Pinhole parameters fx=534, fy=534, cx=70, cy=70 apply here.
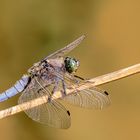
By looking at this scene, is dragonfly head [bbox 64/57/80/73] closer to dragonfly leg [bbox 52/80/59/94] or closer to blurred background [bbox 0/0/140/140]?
dragonfly leg [bbox 52/80/59/94]

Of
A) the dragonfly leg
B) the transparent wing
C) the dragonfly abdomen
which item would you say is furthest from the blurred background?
the transparent wing

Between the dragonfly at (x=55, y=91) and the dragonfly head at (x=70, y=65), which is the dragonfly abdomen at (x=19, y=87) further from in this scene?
the dragonfly head at (x=70, y=65)

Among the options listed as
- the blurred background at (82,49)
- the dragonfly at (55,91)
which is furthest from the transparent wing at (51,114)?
the blurred background at (82,49)

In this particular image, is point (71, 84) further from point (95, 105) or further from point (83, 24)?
point (83, 24)

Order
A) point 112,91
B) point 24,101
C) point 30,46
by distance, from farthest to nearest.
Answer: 1. point 30,46
2. point 112,91
3. point 24,101

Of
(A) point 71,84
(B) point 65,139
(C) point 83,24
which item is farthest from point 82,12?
(A) point 71,84
